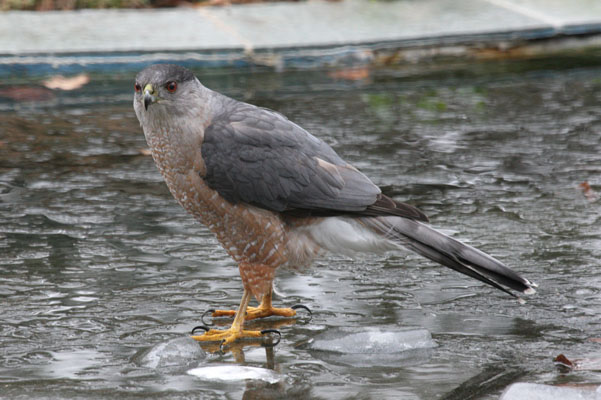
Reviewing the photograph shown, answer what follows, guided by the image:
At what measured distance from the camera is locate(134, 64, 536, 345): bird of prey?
3918 mm

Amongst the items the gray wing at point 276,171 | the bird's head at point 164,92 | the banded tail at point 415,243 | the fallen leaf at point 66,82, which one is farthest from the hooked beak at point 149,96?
the fallen leaf at point 66,82

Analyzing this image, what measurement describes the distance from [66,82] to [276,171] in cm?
446

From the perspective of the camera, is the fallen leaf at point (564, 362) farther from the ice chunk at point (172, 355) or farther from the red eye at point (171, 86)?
the red eye at point (171, 86)

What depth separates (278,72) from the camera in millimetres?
8414

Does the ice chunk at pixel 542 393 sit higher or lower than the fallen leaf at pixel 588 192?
lower

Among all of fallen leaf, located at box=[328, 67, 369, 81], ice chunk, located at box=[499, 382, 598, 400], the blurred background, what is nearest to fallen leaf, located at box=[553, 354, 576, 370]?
the blurred background

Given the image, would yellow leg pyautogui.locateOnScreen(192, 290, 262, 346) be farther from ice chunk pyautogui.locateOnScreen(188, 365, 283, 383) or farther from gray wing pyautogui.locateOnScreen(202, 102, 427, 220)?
gray wing pyautogui.locateOnScreen(202, 102, 427, 220)

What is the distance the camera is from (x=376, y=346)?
12.0 feet

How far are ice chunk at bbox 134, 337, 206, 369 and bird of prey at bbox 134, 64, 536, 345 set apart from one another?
0.64 feet

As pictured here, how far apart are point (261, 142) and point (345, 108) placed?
3489 mm

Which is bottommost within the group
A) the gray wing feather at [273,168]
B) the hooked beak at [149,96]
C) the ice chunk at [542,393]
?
the ice chunk at [542,393]

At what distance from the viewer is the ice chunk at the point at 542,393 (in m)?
3.07

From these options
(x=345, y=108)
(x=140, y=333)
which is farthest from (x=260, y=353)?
(x=345, y=108)

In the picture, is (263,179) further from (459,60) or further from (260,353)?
(459,60)
